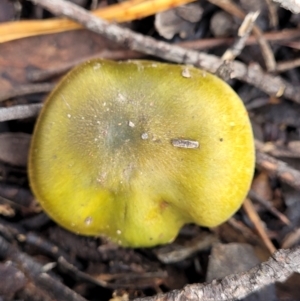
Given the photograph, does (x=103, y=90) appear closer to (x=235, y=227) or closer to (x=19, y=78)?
(x=19, y=78)

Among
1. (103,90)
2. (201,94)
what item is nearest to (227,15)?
→ (201,94)

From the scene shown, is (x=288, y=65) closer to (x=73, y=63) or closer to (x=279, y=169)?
(x=279, y=169)

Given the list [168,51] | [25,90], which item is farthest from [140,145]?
[25,90]

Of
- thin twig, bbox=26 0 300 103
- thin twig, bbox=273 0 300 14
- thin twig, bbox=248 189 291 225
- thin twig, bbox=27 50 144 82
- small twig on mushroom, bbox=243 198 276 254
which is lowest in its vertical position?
small twig on mushroom, bbox=243 198 276 254

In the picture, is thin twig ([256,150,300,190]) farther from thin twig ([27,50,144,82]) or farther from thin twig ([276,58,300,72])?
thin twig ([27,50,144,82])

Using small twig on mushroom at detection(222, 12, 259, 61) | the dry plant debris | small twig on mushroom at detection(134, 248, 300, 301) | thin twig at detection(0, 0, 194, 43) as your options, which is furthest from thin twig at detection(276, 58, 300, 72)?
small twig on mushroom at detection(134, 248, 300, 301)
